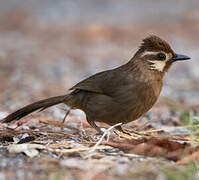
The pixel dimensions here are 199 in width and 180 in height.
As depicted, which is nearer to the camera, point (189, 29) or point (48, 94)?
point (48, 94)

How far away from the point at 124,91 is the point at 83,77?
442cm

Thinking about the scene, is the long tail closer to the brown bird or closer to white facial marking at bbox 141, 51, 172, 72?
the brown bird

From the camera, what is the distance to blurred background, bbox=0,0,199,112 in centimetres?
853

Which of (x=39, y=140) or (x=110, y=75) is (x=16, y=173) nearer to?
(x=39, y=140)

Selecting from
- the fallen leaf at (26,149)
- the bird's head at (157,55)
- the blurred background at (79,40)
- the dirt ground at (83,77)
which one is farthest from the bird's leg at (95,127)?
the blurred background at (79,40)

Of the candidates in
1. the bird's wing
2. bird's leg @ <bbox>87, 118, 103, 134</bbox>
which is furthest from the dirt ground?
the bird's wing

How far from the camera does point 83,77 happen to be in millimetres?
9312

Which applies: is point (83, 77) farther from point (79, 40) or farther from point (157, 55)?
point (157, 55)

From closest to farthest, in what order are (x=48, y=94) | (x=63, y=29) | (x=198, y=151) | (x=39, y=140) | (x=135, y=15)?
(x=198, y=151) < (x=39, y=140) < (x=48, y=94) < (x=63, y=29) < (x=135, y=15)

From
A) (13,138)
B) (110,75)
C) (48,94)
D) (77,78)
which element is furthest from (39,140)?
(77,78)

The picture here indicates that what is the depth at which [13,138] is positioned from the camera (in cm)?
439

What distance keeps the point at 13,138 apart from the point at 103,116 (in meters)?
1.04

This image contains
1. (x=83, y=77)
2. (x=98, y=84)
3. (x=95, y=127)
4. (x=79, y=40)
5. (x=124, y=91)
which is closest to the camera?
(x=124, y=91)

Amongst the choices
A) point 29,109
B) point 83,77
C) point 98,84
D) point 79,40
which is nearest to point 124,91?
point 98,84
